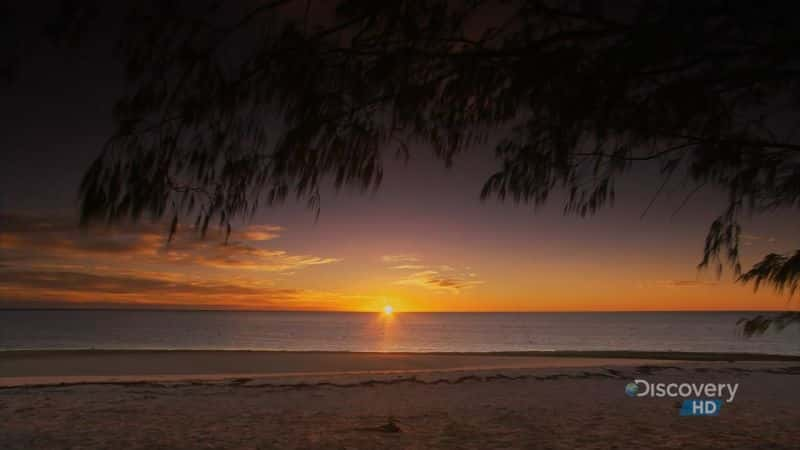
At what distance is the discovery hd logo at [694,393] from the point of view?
9312 millimetres

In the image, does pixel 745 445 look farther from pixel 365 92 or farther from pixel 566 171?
pixel 365 92

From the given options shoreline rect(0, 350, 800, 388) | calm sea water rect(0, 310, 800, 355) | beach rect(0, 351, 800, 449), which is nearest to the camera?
beach rect(0, 351, 800, 449)

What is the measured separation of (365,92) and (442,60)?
1.46 feet

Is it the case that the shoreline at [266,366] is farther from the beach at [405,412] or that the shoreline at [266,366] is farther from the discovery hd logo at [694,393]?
the discovery hd logo at [694,393]

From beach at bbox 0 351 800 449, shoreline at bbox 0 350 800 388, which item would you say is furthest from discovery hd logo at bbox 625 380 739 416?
shoreline at bbox 0 350 800 388

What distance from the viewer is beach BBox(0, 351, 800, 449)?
23.4 feet

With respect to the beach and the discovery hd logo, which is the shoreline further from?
the discovery hd logo

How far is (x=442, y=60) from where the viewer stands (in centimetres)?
337

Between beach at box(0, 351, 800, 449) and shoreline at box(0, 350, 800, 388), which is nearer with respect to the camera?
beach at box(0, 351, 800, 449)

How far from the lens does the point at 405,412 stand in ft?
29.7

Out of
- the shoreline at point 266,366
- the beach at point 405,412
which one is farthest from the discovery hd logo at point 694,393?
the shoreline at point 266,366

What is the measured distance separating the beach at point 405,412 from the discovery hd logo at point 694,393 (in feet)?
0.62

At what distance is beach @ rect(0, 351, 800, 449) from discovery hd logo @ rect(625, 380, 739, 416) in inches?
7.5

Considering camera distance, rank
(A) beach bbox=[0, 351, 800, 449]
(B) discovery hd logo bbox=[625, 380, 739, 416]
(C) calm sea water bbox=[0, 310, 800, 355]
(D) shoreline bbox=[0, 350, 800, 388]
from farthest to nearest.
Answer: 1. (C) calm sea water bbox=[0, 310, 800, 355]
2. (D) shoreline bbox=[0, 350, 800, 388]
3. (B) discovery hd logo bbox=[625, 380, 739, 416]
4. (A) beach bbox=[0, 351, 800, 449]
